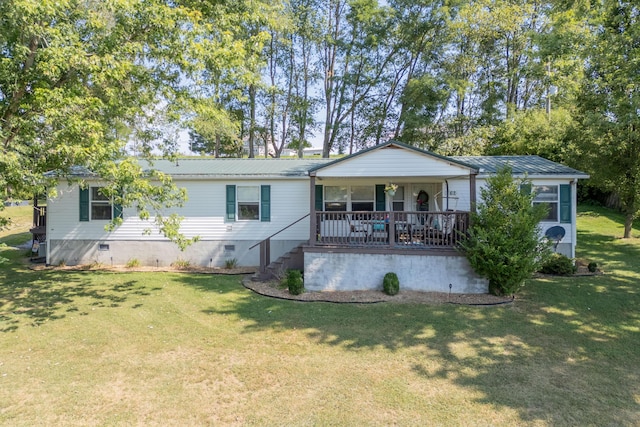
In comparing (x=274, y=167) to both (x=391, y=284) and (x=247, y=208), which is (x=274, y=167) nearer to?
(x=247, y=208)

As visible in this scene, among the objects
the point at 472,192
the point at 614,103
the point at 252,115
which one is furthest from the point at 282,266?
the point at 252,115

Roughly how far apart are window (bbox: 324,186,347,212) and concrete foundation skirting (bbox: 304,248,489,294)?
3282mm

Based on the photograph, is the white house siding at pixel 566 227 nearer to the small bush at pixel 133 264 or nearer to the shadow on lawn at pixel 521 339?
the shadow on lawn at pixel 521 339

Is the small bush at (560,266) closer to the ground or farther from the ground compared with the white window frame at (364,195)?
closer to the ground

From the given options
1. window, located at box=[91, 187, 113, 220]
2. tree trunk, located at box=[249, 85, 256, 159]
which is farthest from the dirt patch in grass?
tree trunk, located at box=[249, 85, 256, 159]

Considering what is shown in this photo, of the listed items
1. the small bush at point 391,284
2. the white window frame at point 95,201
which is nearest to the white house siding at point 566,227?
the small bush at point 391,284

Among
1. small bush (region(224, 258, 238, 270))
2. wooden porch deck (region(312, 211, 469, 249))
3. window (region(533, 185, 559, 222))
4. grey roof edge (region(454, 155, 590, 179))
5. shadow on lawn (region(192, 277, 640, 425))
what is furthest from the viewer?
small bush (region(224, 258, 238, 270))

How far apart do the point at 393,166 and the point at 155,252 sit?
27.6ft

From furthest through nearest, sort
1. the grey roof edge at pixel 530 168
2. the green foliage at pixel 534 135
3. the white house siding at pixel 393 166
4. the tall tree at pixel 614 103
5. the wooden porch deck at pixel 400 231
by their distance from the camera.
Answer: the green foliage at pixel 534 135, the grey roof edge at pixel 530 168, the tall tree at pixel 614 103, the white house siding at pixel 393 166, the wooden porch deck at pixel 400 231

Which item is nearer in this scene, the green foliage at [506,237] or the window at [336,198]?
the green foliage at [506,237]

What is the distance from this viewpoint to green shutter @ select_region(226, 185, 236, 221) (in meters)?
11.8

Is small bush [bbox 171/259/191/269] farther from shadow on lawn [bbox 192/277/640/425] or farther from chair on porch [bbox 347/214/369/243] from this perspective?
chair on porch [bbox 347/214/369/243]

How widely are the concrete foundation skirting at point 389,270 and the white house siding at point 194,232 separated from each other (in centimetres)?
314

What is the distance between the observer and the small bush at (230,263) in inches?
459
